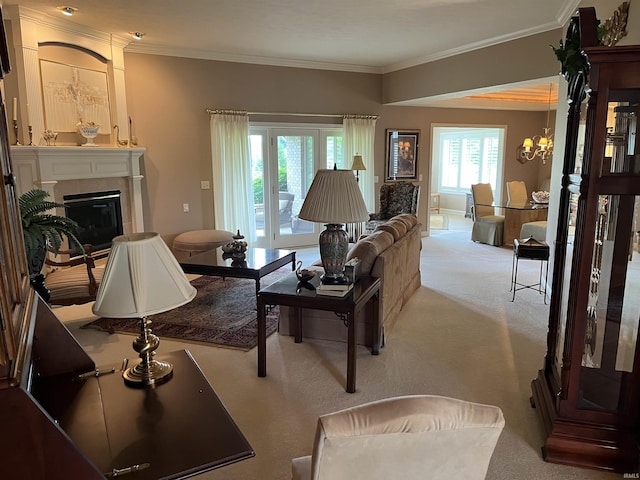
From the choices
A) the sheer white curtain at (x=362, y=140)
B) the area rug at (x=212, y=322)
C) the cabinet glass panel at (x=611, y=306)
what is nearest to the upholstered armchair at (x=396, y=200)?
the sheer white curtain at (x=362, y=140)

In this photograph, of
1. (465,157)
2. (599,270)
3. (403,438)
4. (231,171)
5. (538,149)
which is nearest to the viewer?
(403,438)

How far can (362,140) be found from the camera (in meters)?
7.63

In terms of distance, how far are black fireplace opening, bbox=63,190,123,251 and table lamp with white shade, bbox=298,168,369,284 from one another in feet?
10.0

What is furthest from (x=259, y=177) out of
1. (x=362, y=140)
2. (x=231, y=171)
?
(x=362, y=140)

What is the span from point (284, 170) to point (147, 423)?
6.14 metres

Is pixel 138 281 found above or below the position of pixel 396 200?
above

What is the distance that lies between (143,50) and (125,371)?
211 inches

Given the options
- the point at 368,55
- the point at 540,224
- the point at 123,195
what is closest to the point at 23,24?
the point at 123,195

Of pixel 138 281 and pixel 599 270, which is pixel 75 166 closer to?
pixel 138 281

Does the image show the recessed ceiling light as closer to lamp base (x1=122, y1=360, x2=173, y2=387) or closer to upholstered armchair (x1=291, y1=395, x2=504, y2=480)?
lamp base (x1=122, y1=360, x2=173, y2=387)

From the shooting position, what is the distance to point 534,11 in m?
4.56

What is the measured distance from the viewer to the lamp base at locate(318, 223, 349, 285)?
3.08 m

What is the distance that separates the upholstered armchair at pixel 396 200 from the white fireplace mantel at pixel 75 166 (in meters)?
3.49

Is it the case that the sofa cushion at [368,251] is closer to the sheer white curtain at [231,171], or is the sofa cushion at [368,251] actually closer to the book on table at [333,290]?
the book on table at [333,290]
